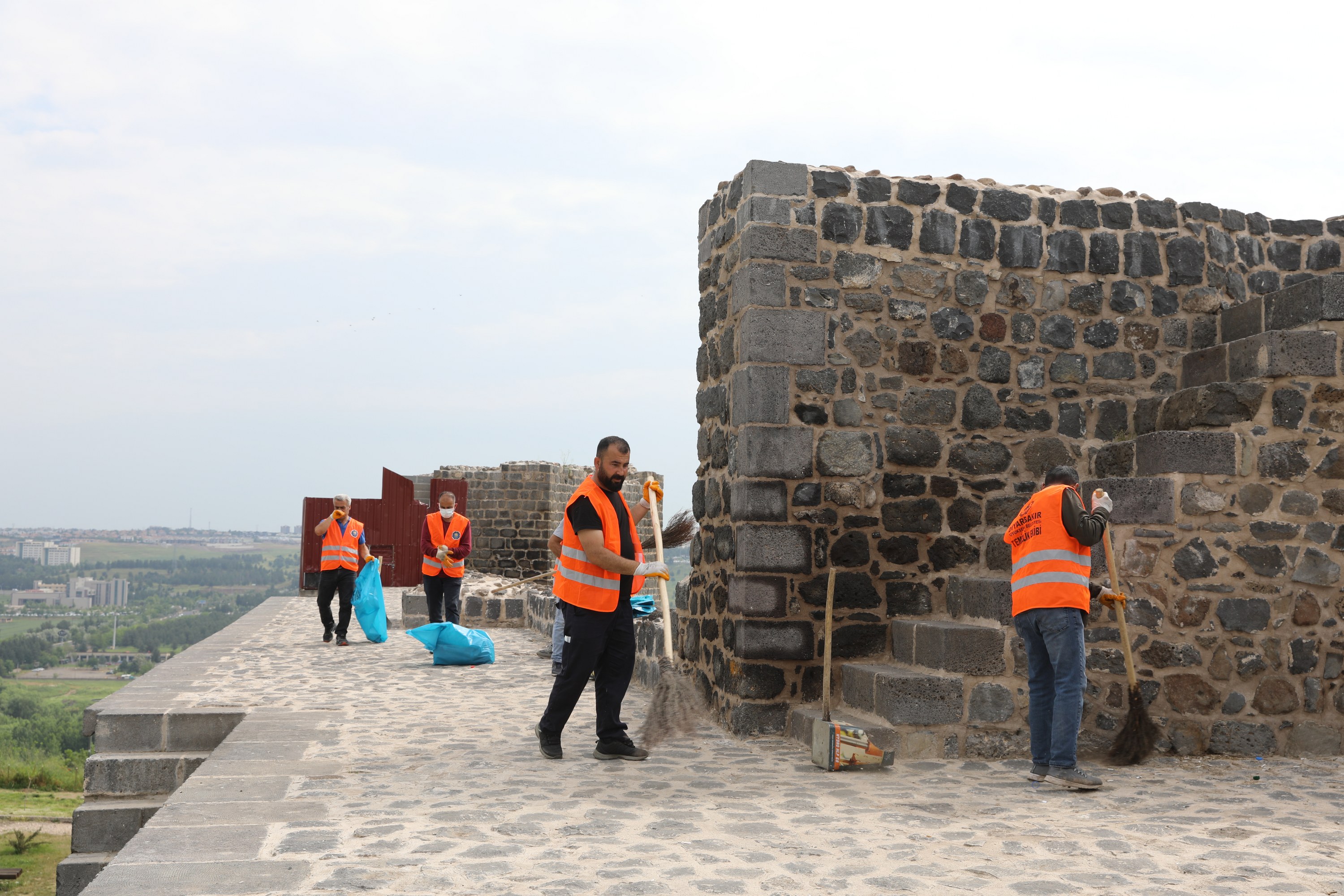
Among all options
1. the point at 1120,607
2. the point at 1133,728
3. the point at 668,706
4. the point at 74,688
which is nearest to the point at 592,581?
the point at 668,706

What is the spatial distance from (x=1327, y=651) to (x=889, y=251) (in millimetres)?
3384

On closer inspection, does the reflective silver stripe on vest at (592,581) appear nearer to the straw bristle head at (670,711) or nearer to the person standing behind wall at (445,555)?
the straw bristle head at (670,711)

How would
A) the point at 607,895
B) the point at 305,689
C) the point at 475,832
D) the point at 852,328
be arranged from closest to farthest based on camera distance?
the point at 607,895 → the point at 475,832 → the point at 852,328 → the point at 305,689

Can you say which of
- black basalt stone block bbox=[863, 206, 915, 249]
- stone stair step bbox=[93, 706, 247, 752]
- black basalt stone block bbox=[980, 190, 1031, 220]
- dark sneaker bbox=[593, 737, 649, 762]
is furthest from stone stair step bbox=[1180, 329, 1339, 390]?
stone stair step bbox=[93, 706, 247, 752]

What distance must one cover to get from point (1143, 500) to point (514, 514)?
16097 millimetres

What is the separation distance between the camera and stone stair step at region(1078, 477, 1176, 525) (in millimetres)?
5906

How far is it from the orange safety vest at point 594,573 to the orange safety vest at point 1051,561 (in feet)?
6.56

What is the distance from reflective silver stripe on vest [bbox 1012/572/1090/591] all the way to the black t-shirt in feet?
6.56

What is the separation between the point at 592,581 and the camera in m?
5.55

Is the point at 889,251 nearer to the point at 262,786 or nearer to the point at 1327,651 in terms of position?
the point at 1327,651

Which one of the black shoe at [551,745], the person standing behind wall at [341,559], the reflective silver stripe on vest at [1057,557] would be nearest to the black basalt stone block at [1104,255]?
the reflective silver stripe on vest at [1057,557]

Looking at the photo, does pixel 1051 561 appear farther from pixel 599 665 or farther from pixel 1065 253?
pixel 1065 253

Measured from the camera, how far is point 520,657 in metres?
10.6

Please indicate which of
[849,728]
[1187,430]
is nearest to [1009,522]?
[1187,430]
